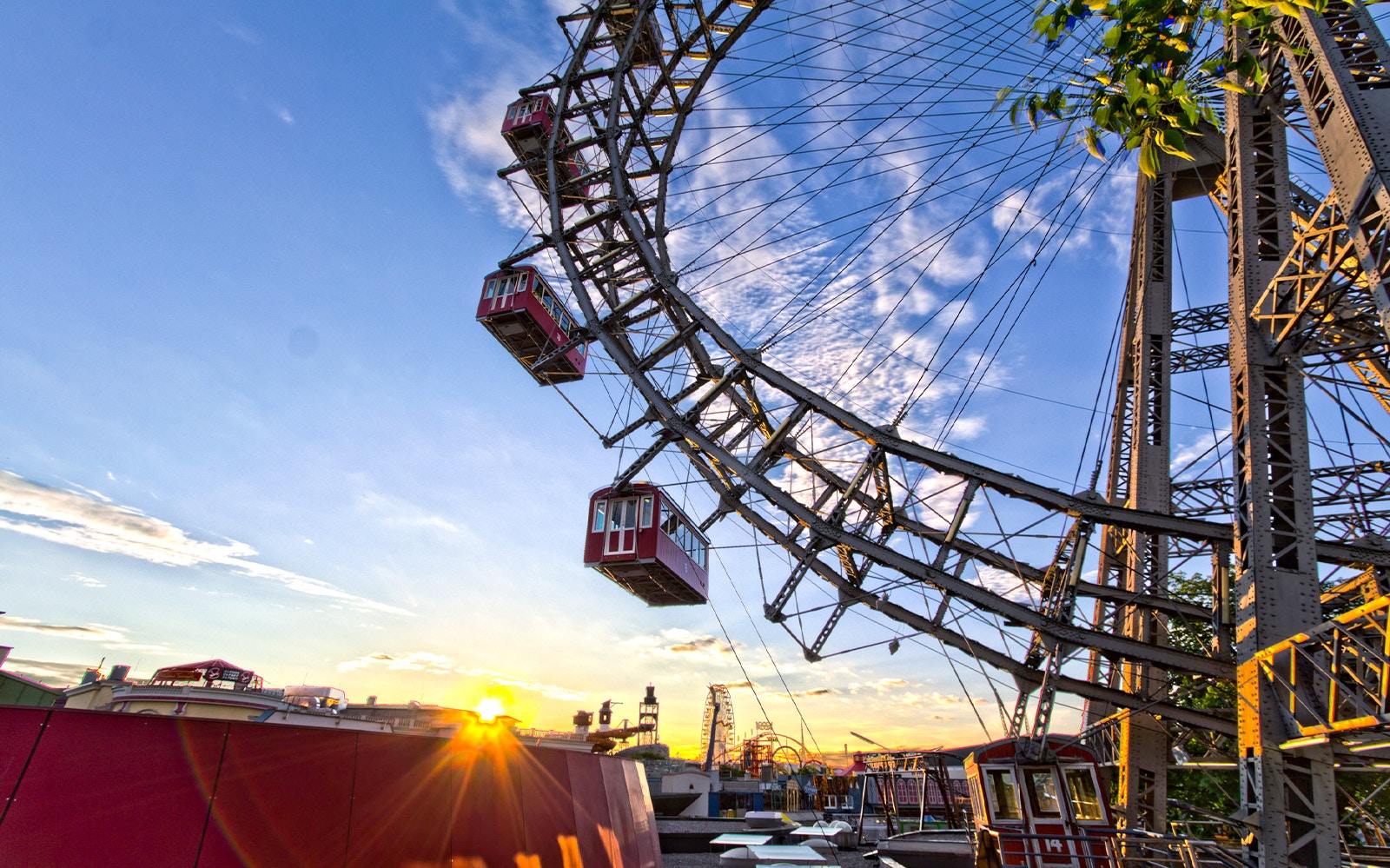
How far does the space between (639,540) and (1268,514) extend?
12.1 m

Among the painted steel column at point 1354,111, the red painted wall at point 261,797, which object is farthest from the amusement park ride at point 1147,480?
the red painted wall at point 261,797

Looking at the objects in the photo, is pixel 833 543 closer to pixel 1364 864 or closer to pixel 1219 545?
pixel 1219 545

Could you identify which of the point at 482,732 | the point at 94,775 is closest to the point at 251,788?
the point at 94,775

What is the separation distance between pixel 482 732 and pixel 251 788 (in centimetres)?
254

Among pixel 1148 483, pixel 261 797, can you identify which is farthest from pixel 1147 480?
pixel 261 797

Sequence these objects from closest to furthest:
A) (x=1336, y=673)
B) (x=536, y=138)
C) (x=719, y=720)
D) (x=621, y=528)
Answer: (x=1336, y=673) → (x=621, y=528) → (x=536, y=138) → (x=719, y=720)

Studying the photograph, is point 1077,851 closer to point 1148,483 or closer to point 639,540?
point 1148,483

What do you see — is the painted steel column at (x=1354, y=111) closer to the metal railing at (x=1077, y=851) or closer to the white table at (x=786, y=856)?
the metal railing at (x=1077, y=851)

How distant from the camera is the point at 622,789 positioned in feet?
35.9

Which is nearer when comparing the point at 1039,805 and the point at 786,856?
the point at 1039,805

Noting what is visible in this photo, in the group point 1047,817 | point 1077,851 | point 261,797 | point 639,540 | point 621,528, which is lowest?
point 1077,851

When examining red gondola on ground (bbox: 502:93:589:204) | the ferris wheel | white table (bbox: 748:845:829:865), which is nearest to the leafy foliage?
white table (bbox: 748:845:829:865)

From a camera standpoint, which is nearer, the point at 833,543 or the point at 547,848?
the point at 547,848

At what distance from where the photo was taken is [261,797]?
5387mm
